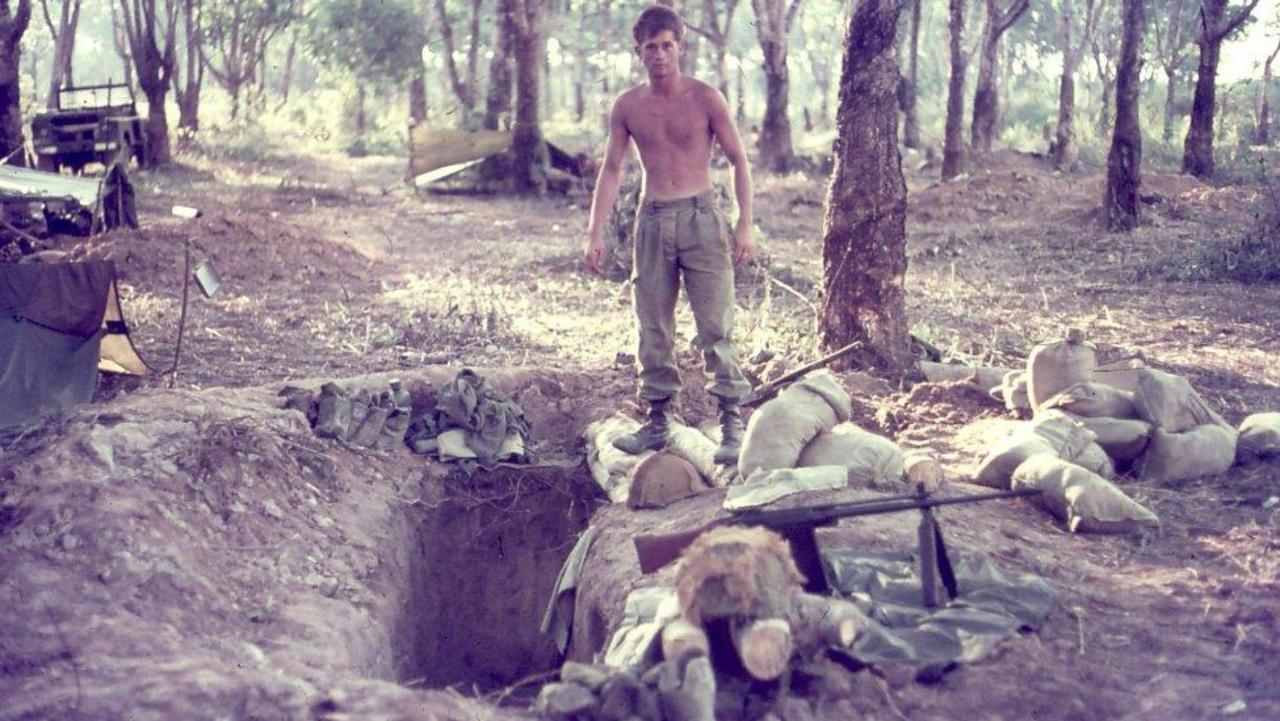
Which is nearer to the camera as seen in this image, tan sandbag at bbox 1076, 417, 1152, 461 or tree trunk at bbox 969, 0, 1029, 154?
tan sandbag at bbox 1076, 417, 1152, 461

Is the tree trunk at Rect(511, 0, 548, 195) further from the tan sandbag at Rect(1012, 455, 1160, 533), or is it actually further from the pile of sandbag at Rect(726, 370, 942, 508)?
the tan sandbag at Rect(1012, 455, 1160, 533)

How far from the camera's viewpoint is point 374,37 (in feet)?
96.0

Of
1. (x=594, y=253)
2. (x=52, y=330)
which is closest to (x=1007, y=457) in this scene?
(x=594, y=253)

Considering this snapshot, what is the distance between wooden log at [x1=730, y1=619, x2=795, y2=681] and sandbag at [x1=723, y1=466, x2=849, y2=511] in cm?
136

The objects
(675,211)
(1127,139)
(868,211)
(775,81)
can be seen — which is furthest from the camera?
(775,81)

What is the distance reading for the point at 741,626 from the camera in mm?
3188

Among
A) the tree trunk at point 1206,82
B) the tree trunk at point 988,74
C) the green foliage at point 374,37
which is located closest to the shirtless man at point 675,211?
the tree trunk at point 1206,82

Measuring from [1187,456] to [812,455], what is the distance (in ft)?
5.04

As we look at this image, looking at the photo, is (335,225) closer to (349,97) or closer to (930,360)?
(930,360)

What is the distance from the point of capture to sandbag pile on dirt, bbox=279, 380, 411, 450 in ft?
18.7

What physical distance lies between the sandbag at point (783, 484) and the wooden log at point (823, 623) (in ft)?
3.40

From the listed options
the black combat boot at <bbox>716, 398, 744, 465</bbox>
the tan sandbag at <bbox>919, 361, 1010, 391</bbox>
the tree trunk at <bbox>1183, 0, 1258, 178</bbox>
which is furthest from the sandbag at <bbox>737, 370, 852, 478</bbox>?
the tree trunk at <bbox>1183, 0, 1258, 178</bbox>

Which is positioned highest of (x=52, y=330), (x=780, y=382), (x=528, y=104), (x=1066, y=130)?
(x=528, y=104)

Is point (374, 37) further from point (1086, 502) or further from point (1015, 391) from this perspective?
point (1086, 502)
